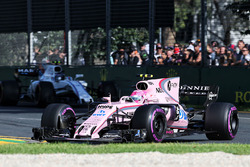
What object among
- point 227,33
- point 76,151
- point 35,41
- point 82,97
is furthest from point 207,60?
point 76,151

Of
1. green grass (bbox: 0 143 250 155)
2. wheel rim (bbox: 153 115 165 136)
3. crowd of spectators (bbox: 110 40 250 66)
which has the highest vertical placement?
crowd of spectators (bbox: 110 40 250 66)

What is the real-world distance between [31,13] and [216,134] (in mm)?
17174

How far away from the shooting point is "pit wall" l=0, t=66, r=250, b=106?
64.8 ft

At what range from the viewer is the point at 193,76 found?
21.0 metres

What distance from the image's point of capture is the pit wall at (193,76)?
19766 mm

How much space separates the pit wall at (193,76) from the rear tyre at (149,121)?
832cm

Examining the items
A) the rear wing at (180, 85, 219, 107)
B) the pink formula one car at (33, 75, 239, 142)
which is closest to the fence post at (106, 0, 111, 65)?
the rear wing at (180, 85, 219, 107)

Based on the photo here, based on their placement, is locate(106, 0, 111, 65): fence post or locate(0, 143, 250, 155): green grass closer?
locate(0, 143, 250, 155): green grass

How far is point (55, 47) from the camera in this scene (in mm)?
25609

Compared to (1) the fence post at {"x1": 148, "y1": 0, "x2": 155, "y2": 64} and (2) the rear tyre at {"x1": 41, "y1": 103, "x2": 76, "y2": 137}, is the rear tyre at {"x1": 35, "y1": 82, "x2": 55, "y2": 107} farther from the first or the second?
(2) the rear tyre at {"x1": 41, "y1": 103, "x2": 76, "y2": 137}

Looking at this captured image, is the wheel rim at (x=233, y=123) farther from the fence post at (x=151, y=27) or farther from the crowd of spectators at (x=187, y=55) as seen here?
the fence post at (x=151, y=27)

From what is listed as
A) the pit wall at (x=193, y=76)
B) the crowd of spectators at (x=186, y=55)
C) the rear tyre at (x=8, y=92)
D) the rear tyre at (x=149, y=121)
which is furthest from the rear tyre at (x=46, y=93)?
the rear tyre at (x=149, y=121)

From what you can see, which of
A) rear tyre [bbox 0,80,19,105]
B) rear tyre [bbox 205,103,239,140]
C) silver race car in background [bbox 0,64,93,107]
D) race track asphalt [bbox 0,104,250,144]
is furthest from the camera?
rear tyre [bbox 0,80,19,105]

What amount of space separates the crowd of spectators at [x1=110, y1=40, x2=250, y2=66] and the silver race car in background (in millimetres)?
2566
